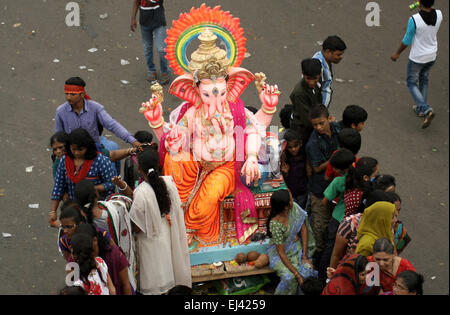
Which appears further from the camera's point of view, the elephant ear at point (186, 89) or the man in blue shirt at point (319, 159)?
the man in blue shirt at point (319, 159)

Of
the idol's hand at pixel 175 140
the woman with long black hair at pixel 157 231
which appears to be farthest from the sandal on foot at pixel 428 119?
the woman with long black hair at pixel 157 231

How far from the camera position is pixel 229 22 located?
228 inches

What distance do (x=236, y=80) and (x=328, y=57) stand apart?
52.6 inches

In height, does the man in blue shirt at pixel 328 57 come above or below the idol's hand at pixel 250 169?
above

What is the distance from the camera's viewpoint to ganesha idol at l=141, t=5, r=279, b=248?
19.2ft

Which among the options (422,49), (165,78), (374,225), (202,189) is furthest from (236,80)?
(422,49)

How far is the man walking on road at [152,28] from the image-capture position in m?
8.59

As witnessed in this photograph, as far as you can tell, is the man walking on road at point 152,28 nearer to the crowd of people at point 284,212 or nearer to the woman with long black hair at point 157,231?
the crowd of people at point 284,212

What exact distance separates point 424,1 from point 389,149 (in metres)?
1.94

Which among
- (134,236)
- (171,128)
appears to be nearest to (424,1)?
(171,128)

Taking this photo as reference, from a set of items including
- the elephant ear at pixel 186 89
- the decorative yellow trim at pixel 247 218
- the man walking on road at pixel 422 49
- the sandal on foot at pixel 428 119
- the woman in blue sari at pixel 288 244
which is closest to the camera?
the woman in blue sari at pixel 288 244

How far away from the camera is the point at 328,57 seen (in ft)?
22.5

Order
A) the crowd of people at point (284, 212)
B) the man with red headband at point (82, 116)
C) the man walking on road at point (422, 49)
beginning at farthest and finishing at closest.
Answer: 1. the man walking on road at point (422, 49)
2. the man with red headband at point (82, 116)
3. the crowd of people at point (284, 212)

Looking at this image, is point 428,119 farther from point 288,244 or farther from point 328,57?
point 288,244
